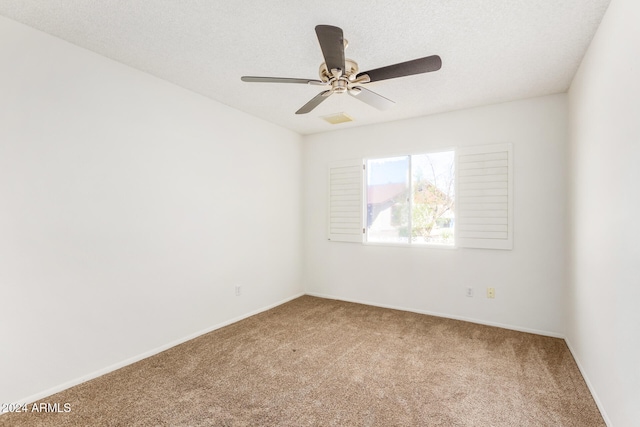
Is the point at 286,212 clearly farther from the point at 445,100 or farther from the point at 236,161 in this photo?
the point at 445,100

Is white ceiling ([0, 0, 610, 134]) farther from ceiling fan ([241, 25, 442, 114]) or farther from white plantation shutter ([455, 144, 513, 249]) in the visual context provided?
white plantation shutter ([455, 144, 513, 249])

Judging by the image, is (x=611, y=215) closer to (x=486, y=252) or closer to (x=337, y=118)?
(x=486, y=252)

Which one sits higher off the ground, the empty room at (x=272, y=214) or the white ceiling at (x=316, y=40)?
the white ceiling at (x=316, y=40)

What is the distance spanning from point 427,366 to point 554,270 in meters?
1.79

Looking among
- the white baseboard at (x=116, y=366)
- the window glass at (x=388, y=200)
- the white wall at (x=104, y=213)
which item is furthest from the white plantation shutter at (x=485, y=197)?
the white baseboard at (x=116, y=366)

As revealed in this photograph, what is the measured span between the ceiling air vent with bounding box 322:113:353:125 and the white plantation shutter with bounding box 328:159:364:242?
613mm

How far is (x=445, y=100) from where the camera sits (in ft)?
10.7

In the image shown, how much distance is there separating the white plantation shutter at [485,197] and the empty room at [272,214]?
0.9 inches

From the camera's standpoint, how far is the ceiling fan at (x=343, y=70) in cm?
165

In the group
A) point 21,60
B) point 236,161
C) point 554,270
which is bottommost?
point 554,270

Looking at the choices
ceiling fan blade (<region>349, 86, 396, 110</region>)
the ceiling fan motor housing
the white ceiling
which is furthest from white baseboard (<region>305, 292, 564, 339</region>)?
the ceiling fan motor housing

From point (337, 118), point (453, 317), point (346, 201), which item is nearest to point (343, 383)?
point (453, 317)

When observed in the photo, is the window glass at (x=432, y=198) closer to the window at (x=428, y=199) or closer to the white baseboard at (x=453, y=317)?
the window at (x=428, y=199)

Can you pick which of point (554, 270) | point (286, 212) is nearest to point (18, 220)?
point (286, 212)
